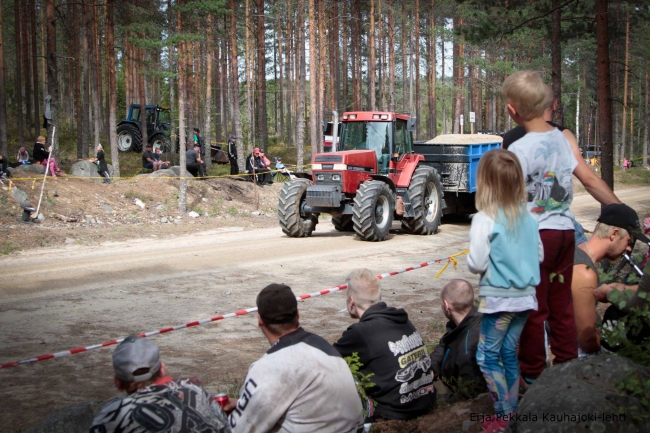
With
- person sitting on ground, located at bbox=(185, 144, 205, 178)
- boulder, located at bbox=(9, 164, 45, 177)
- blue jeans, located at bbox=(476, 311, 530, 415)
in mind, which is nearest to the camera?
blue jeans, located at bbox=(476, 311, 530, 415)

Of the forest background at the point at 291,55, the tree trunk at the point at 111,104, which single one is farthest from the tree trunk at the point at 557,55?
the tree trunk at the point at 111,104

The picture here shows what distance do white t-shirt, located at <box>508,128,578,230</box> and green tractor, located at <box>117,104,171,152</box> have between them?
30.9m

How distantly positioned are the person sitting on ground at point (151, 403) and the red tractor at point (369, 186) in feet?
35.6

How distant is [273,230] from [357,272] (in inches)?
493

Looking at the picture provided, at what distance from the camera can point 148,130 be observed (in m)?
34.0

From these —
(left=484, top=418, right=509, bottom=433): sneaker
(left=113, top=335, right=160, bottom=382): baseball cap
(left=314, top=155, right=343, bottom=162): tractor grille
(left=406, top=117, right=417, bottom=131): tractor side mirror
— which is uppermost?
(left=406, top=117, right=417, bottom=131): tractor side mirror

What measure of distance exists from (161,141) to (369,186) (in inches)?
873

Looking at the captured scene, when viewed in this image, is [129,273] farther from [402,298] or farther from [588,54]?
[588,54]

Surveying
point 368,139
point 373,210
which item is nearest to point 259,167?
point 368,139

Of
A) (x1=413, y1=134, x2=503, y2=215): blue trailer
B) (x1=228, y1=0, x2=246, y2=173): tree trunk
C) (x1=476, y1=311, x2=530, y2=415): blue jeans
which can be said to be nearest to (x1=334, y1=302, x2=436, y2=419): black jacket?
(x1=476, y1=311, x2=530, y2=415): blue jeans

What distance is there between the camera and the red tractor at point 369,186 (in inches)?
553

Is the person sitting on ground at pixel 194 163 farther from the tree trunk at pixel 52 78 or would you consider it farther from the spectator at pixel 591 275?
the spectator at pixel 591 275

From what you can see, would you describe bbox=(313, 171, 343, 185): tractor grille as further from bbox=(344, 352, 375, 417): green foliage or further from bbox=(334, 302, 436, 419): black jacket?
bbox=(344, 352, 375, 417): green foliage

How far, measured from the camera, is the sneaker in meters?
3.60
